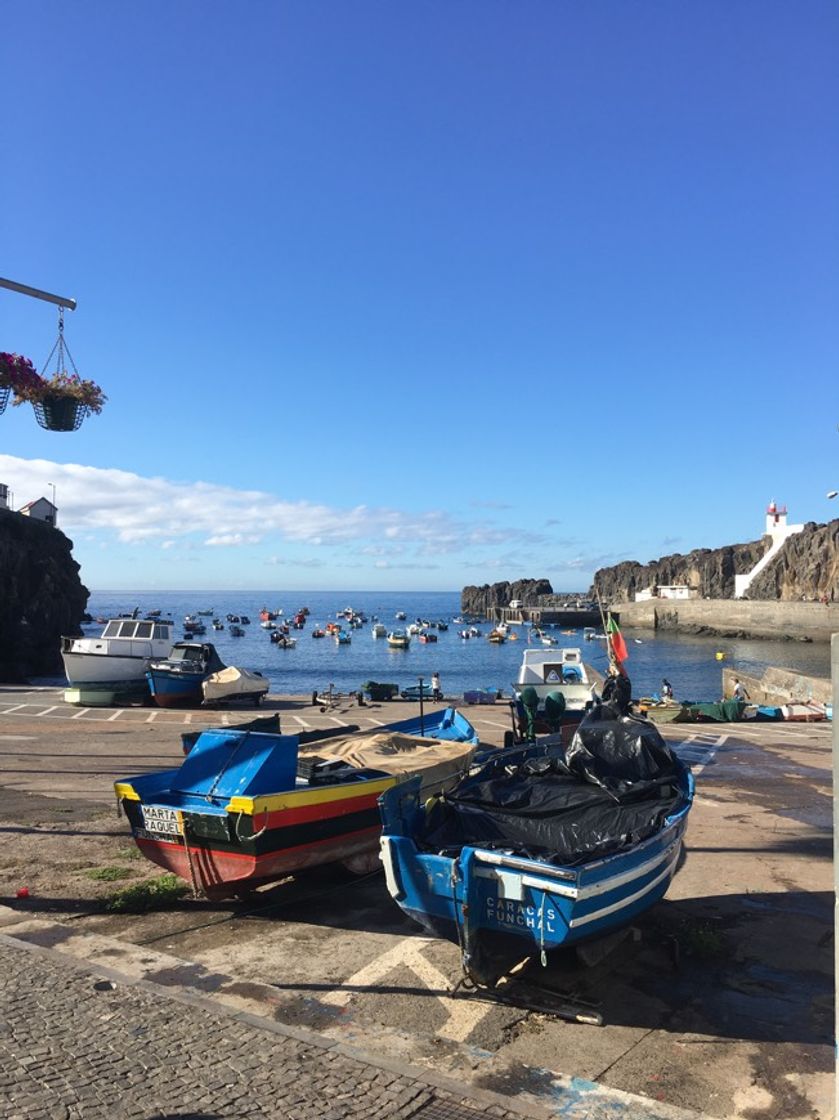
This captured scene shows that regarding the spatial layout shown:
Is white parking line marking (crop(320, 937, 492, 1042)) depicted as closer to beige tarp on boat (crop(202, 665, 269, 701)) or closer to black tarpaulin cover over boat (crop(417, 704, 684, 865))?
black tarpaulin cover over boat (crop(417, 704, 684, 865))

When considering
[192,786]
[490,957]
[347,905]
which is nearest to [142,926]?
[192,786]

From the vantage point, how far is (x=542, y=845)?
8555 mm

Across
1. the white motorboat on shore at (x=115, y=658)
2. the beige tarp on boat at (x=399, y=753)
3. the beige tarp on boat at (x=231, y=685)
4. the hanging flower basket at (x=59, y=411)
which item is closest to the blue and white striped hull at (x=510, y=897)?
the beige tarp on boat at (x=399, y=753)

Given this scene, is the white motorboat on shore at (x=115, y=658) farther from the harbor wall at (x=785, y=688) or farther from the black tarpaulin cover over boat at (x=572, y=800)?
the harbor wall at (x=785, y=688)

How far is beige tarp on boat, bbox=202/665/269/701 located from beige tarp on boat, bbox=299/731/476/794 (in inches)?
737

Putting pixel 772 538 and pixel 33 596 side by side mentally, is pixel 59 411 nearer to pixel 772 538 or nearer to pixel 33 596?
pixel 33 596

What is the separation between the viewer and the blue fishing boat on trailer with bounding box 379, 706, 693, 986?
7055 millimetres

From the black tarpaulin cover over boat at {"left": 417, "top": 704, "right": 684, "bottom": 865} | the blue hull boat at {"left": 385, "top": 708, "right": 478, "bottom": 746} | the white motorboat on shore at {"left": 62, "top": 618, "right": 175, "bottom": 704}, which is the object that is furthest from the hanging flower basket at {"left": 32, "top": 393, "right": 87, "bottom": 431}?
the white motorboat on shore at {"left": 62, "top": 618, "right": 175, "bottom": 704}

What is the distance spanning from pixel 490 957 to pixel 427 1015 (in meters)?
0.73

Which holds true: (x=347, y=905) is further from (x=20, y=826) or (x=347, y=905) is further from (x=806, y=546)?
(x=806, y=546)

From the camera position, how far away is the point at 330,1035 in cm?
643

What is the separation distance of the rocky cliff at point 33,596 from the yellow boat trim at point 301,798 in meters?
47.1

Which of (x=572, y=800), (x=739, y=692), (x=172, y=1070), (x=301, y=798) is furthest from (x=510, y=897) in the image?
(x=739, y=692)

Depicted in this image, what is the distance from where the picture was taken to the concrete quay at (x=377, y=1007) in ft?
17.7
